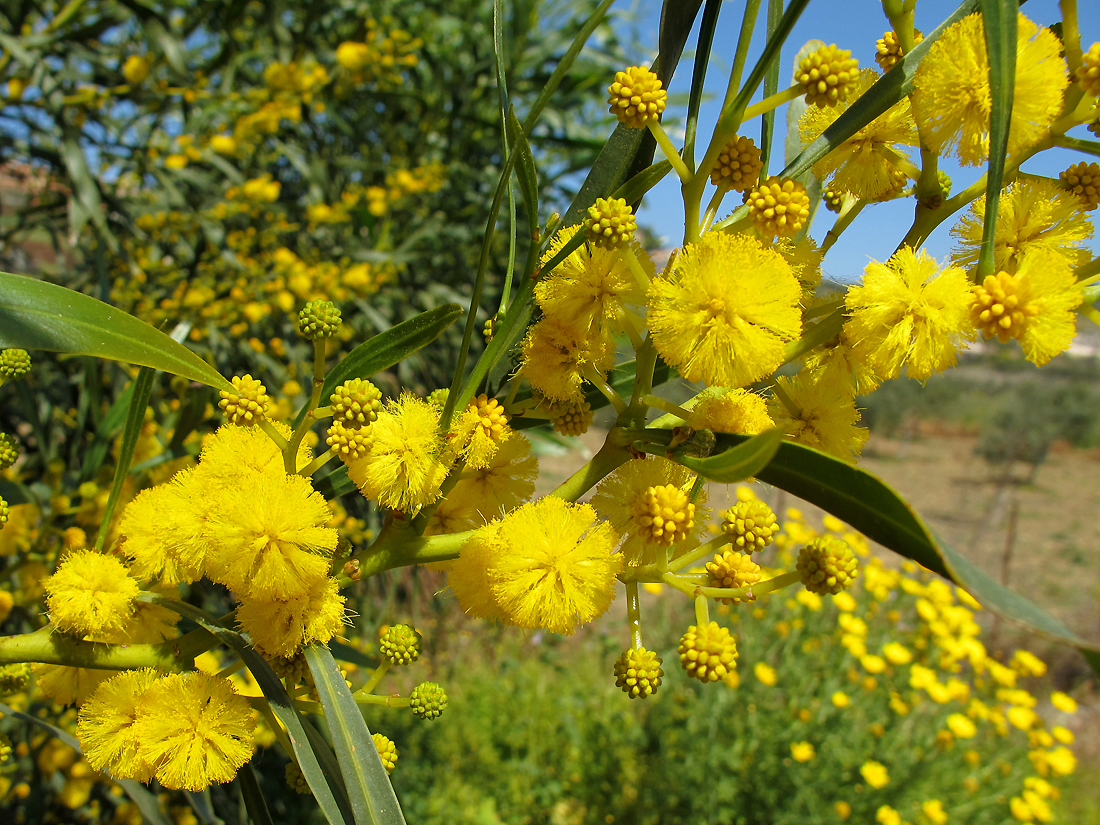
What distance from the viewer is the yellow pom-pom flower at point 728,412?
663mm

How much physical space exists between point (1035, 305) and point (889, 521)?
0.84 ft

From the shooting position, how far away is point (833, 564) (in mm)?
729

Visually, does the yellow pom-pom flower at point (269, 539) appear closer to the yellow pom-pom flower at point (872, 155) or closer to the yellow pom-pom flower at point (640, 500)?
the yellow pom-pom flower at point (640, 500)

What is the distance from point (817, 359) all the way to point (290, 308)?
2.16m

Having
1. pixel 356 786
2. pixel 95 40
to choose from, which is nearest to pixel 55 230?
pixel 95 40

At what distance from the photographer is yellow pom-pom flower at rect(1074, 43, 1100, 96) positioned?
0.55m

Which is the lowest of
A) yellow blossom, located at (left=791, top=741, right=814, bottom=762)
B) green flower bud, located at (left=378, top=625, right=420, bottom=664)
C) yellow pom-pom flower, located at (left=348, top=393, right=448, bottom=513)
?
yellow blossom, located at (left=791, top=741, right=814, bottom=762)

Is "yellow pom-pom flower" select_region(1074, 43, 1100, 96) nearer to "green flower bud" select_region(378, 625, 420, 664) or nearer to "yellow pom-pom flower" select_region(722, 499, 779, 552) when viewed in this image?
"yellow pom-pom flower" select_region(722, 499, 779, 552)

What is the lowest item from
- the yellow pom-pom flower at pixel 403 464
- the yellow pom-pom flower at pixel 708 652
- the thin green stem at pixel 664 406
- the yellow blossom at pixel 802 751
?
the yellow blossom at pixel 802 751

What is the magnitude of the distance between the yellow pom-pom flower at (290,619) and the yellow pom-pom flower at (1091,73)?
83cm

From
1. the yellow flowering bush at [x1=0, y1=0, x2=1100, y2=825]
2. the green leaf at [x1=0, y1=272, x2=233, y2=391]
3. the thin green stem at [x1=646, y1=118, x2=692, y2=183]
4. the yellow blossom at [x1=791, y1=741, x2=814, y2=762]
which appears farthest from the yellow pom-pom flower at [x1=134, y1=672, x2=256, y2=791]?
the yellow blossom at [x1=791, y1=741, x2=814, y2=762]

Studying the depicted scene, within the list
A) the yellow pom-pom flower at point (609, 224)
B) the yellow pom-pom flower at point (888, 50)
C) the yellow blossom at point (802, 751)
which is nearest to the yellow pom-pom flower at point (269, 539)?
the yellow pom-pom flower at point (609, 224)

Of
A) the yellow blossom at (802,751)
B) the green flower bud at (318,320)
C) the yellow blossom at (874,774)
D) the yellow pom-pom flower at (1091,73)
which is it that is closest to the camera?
the yellow pom-pom flower at (1091,73)

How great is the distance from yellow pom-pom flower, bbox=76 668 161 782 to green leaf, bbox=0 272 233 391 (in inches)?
13.5
